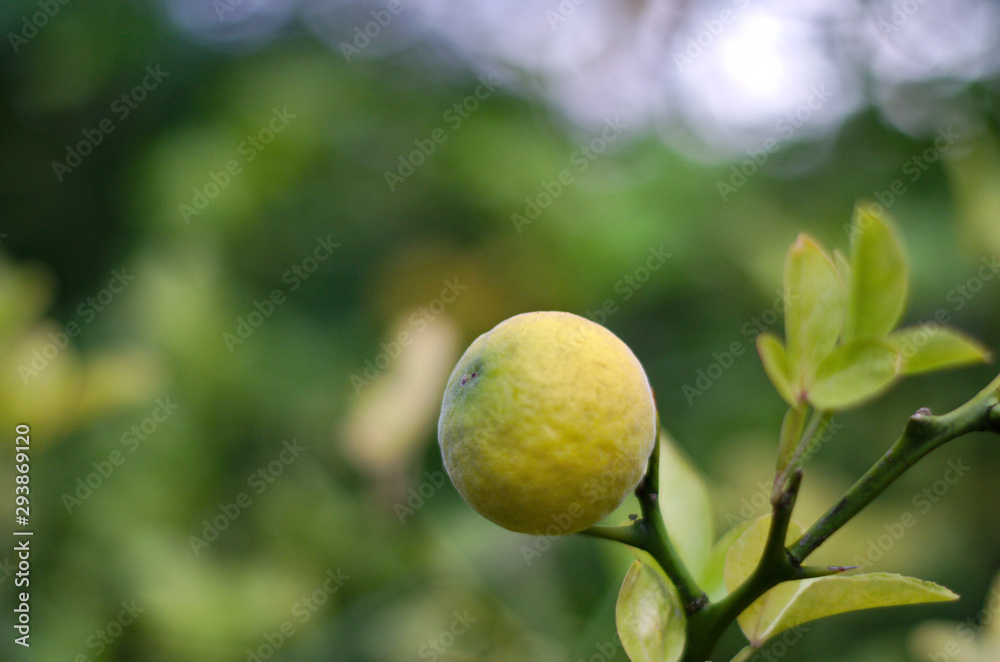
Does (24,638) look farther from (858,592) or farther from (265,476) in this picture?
(858,592)

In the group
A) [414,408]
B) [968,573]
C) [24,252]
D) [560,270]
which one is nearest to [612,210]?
[560,270]

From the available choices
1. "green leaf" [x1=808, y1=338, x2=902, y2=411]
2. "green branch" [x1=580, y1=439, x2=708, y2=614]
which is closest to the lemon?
"green branch" [x1=580, y1=439, x2=708, y2=614]

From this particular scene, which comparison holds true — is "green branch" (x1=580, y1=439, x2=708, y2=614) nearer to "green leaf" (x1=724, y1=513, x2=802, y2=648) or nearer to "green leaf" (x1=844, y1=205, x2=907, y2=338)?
"green leaf" (x1=724, y1=513, x2=802, y2=648)

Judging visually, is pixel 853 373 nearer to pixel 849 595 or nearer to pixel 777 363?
pixel 777 363

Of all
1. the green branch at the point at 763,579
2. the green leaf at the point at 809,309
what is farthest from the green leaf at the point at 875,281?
the green branch at the point at 763,579

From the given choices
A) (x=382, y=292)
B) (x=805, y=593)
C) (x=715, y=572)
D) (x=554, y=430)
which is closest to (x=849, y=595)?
(x=805, y=593)

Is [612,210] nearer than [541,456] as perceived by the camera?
No
